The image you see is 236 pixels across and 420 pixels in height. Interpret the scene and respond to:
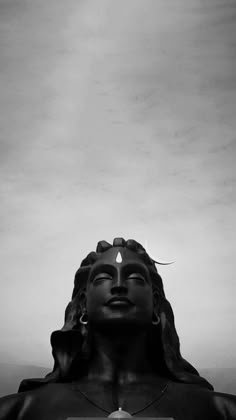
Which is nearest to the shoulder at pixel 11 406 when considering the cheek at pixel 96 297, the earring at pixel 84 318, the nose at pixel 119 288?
the earring at pixel 84 318

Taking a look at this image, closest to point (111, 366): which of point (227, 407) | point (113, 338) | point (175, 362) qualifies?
point (113, 338)

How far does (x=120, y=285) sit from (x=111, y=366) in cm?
77

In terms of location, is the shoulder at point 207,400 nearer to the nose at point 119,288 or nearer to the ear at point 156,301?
the ear at point 156,301

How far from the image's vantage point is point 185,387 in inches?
217

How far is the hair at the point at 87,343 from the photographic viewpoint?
5754mm

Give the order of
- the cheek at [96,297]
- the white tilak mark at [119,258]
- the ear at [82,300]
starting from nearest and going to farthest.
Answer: the cheek at [96,297] → the white tilak mark at [119,258] → the ear at [82,300]

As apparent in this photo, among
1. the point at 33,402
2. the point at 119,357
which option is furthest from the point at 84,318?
the point at 33,402

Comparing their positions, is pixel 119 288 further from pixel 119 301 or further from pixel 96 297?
pixel 96 297

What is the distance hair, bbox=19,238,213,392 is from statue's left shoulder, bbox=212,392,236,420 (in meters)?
0.32

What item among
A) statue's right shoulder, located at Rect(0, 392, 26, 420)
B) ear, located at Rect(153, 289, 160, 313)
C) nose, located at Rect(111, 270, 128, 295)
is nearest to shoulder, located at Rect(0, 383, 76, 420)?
statue's right shoulder, located at Rect(0, 392, 26, 420)

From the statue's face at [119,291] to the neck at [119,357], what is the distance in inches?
5.2

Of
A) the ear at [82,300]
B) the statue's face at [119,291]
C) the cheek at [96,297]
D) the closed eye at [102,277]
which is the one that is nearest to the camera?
the statue's face at [119,291]

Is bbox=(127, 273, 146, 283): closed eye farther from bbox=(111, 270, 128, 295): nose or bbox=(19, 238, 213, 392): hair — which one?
bbox=(19, 238, 213, 392): hair

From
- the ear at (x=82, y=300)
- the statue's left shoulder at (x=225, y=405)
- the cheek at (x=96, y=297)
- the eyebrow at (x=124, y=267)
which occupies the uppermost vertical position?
the eyebrow at (x=124, y=267)
